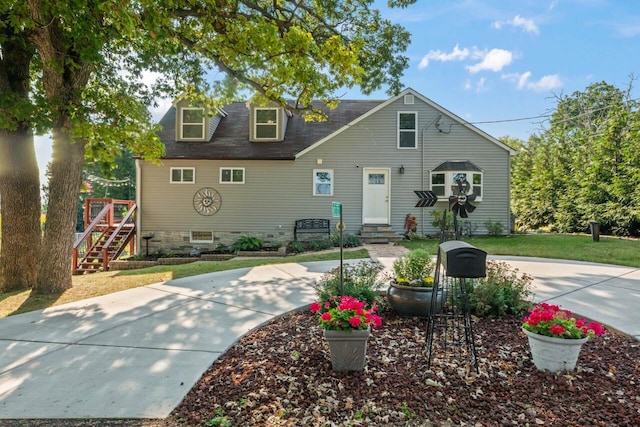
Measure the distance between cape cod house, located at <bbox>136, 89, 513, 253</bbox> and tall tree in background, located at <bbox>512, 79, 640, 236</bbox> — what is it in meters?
4.10

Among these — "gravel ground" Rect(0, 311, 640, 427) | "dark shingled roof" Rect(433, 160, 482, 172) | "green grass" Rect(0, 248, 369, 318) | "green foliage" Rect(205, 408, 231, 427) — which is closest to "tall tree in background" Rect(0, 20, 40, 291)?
"green grass" Rect(0, 248, 369, 318)

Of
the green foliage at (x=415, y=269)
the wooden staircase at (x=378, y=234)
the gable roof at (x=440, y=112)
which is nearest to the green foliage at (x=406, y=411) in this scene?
the green foliage at (x=415, y=269)

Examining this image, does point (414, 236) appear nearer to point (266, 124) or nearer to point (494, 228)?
point (494, 228)

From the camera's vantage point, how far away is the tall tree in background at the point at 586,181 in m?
12.8

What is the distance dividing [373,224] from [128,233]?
365 inches

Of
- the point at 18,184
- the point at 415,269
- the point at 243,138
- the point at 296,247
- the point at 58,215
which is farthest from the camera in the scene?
the point at 243,138

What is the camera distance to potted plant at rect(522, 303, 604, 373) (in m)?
2.79

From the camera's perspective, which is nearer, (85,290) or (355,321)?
(355,321)

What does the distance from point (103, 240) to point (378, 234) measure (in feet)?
32.5

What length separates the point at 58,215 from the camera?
5754mm

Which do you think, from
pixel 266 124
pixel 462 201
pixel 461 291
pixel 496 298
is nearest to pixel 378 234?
pixel 266 124

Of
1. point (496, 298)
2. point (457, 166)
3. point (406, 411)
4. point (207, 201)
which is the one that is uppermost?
point (457, 166)

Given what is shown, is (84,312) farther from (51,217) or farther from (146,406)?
(146,406)

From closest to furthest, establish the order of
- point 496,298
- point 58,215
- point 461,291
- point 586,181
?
point 461,291 → point 496,298 → point 58,215 → point 586,181
